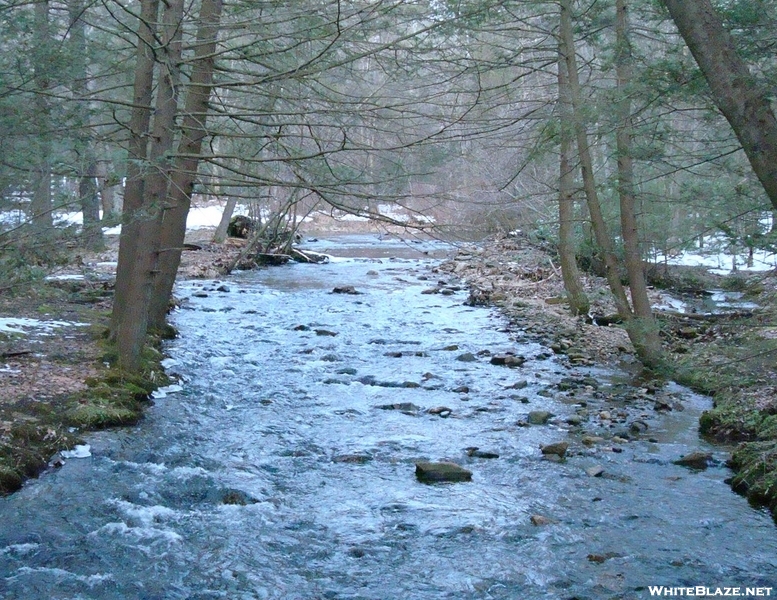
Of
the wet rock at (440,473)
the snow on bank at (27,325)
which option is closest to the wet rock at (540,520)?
the wet rock at (440,473)

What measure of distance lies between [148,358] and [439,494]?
497cm

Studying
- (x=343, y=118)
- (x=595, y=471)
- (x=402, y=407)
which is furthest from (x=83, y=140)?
(x=595, y=471)

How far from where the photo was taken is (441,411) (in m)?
8.77

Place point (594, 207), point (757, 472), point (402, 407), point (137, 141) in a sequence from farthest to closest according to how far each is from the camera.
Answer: point (594, 207) < point (137, 141) < point (402, 407) < point (757, 472)

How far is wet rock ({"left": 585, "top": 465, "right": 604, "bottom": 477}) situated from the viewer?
688cm

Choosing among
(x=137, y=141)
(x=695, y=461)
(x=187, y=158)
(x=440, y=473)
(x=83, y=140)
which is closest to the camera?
(x=440, y=473)

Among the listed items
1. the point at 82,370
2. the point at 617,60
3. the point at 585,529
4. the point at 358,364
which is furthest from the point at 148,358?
the point at 617,60

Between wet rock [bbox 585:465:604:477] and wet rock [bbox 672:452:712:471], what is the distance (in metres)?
0.78

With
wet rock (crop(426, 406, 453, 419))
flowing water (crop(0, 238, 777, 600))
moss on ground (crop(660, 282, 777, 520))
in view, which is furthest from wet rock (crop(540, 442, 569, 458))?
wet rock (crop(426, 406, 453, 419))

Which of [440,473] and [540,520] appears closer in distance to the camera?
[540,520]

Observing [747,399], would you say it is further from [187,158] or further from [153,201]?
[187,158]

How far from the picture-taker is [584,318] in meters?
14.2

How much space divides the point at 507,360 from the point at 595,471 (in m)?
4.39

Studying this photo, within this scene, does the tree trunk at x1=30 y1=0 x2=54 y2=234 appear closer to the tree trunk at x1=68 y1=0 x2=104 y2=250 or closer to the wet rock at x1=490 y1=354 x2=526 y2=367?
the tree trunk at x1=68 y1=0 x2=104 y2=250
